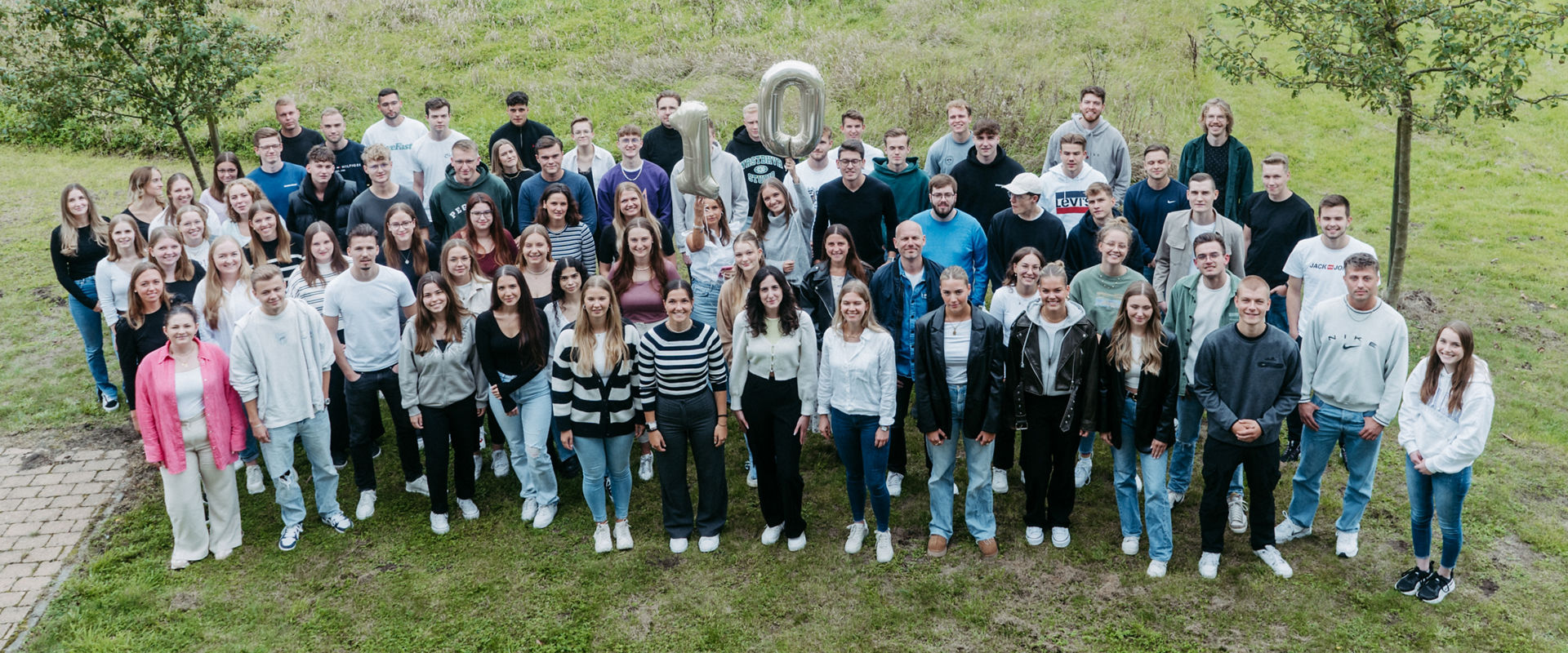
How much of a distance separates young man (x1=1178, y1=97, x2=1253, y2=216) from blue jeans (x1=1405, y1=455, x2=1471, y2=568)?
11.1 feet

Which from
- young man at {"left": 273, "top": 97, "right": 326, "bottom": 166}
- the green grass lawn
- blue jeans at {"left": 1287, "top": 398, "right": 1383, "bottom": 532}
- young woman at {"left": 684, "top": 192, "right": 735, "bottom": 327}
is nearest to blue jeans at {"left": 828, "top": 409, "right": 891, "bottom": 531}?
the green grass lawn

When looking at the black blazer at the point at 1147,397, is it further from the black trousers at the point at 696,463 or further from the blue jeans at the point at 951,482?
the black trousers at the point at 696,463

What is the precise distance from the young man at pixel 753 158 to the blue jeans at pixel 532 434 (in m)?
3.40

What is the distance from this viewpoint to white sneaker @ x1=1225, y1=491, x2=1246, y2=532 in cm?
762

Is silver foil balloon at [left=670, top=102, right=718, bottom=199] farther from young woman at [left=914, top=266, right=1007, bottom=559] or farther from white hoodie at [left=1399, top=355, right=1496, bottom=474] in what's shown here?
white hoodie at [left=1399, top=355, right=1496, bottom=474]

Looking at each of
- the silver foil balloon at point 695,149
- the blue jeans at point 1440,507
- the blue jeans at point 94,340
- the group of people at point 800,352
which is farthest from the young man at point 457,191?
the blue jeans at point 1440,507

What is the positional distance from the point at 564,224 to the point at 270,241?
2.38 m

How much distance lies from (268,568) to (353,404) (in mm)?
1294

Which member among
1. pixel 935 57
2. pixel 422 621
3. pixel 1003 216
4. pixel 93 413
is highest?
pixel 935 57

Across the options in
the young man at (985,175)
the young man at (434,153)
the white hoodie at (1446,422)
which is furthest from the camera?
the young man at (434,153)

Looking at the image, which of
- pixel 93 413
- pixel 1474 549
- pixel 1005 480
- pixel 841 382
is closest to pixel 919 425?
pixel 841 382

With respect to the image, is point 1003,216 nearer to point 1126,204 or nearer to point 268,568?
point 1126,204

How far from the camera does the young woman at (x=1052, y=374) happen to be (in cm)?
686

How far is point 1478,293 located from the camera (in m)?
11.6
